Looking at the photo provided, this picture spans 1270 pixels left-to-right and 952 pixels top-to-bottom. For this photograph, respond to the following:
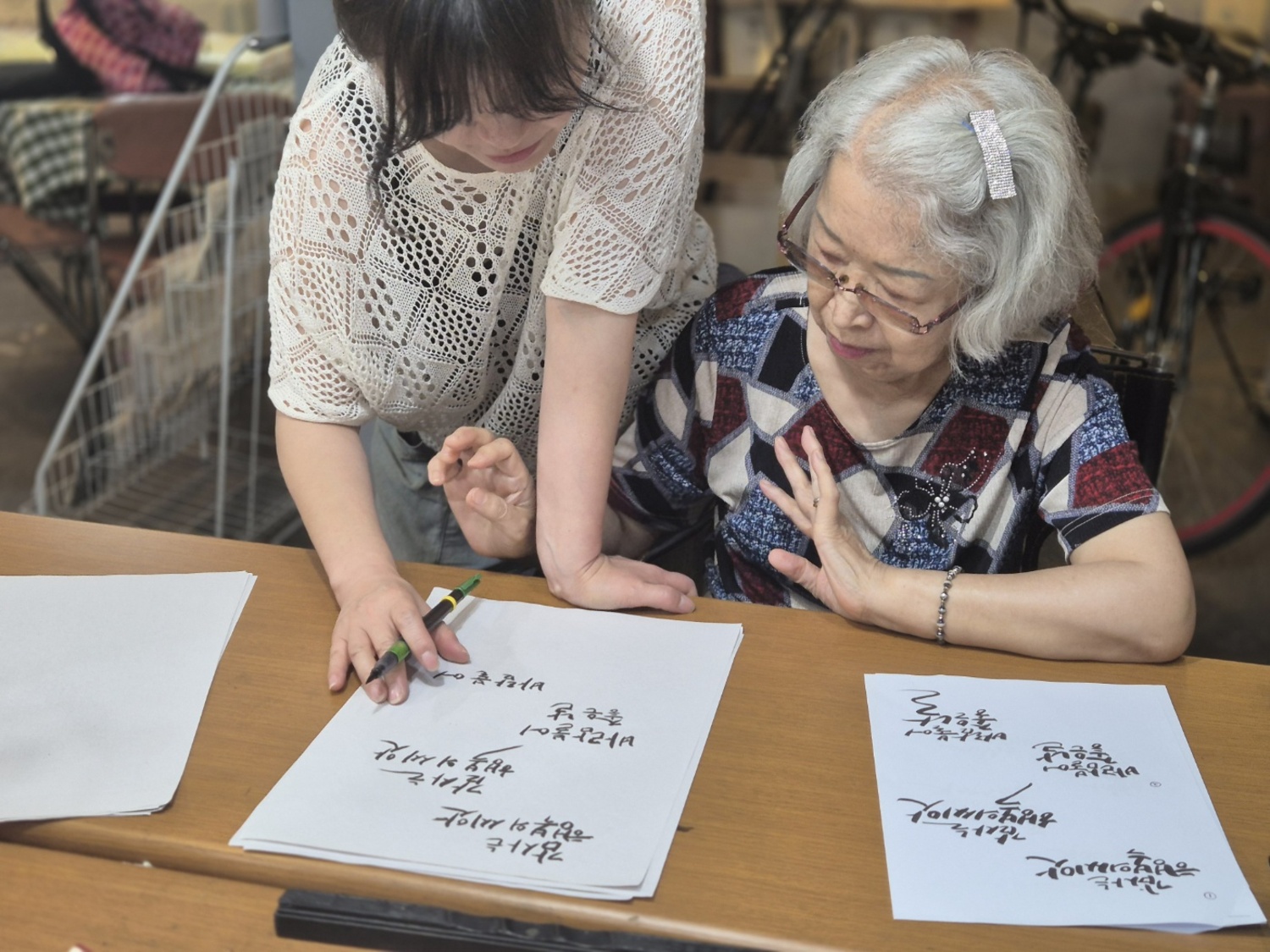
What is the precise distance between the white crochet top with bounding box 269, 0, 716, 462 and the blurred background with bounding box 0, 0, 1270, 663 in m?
0.71

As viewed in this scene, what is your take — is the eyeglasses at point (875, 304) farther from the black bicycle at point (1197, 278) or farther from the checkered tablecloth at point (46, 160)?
the checkered tablecloth at point (46, 160)

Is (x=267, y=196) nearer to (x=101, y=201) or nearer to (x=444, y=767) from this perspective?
(x=101, y=201)

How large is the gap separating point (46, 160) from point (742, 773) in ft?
9.94

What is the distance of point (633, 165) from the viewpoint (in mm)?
1082

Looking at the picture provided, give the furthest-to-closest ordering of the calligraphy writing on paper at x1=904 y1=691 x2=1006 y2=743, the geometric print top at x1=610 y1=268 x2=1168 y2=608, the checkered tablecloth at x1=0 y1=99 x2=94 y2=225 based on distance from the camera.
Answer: the checkered tablecloth at x1=0 y1=99 x2=94 y2=225 < the geometric print top at x1=610 y1=268 x2=1168 y2=608 < the calligraphy writing on paper at x1=904 y1=691 x2=1006 y2=743

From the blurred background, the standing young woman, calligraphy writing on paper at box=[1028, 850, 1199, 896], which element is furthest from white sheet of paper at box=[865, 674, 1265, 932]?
the blurred background

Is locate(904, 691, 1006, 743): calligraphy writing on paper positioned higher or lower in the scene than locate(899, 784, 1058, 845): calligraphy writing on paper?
lower

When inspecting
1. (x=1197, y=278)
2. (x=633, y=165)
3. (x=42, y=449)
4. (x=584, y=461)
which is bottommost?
(x=42, y=449)

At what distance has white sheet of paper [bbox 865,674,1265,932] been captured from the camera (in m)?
0.77

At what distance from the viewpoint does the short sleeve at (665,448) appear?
1.30 m

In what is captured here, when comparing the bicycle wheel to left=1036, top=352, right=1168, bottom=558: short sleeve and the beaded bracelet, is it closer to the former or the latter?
A: left=1036, top=352, right=1168, bottom=558: short sleeve

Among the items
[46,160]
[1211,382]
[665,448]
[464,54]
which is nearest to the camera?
[464,54]

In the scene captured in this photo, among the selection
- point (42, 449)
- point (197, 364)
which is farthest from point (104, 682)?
point (42, 449)

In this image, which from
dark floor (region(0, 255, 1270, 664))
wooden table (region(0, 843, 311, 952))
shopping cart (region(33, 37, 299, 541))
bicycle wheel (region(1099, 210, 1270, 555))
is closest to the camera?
wooden table (region(0, 843, 311, 952))
